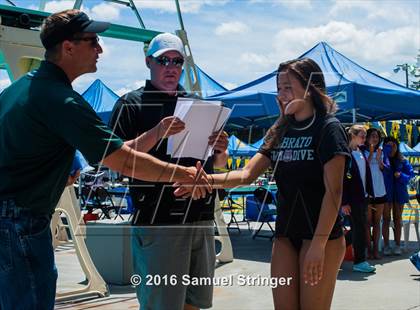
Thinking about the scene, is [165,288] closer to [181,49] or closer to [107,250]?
[181,49]

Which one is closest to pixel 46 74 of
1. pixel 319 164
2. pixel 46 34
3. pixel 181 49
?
pixel 46 34

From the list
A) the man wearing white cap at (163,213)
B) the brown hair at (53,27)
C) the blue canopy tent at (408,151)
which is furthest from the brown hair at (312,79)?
the blue canopy tent at (408,151)

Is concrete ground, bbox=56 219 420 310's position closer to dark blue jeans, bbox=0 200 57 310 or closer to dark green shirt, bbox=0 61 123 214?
dark blue jeans, bbox=0 200 57 310

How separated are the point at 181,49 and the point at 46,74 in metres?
1.21

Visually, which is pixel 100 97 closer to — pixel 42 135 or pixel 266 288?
pixel 266 288

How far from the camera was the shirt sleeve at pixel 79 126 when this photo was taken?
2.38 m

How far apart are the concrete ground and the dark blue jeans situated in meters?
2.97

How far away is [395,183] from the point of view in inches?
341

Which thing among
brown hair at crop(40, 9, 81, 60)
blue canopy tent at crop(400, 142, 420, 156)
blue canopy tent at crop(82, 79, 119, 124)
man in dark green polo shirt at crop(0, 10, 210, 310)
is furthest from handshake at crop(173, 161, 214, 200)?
blue canopy tent at crop(400, 142, 420, 156)

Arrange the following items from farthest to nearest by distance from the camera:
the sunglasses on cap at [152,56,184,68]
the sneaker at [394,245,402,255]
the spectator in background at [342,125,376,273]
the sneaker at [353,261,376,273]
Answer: the sneaker at [394,245,402,255] → the spectator in background at [342,125,376,273] → the sneaker at [353,261,376,273] → the sunglasses on cap at [152,56,184,68]

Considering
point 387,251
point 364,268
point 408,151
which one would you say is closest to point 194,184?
point 364,268

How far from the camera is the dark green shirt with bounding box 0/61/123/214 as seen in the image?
2.40 meters

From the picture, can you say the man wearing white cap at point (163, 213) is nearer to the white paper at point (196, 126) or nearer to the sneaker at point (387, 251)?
the white paper at point (196, 126)

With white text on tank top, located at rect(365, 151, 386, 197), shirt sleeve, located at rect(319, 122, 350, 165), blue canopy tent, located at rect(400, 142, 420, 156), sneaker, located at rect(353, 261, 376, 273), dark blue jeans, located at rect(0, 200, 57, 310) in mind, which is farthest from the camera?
blue canopy tent, located at rect(400, 142, 420, 156)
